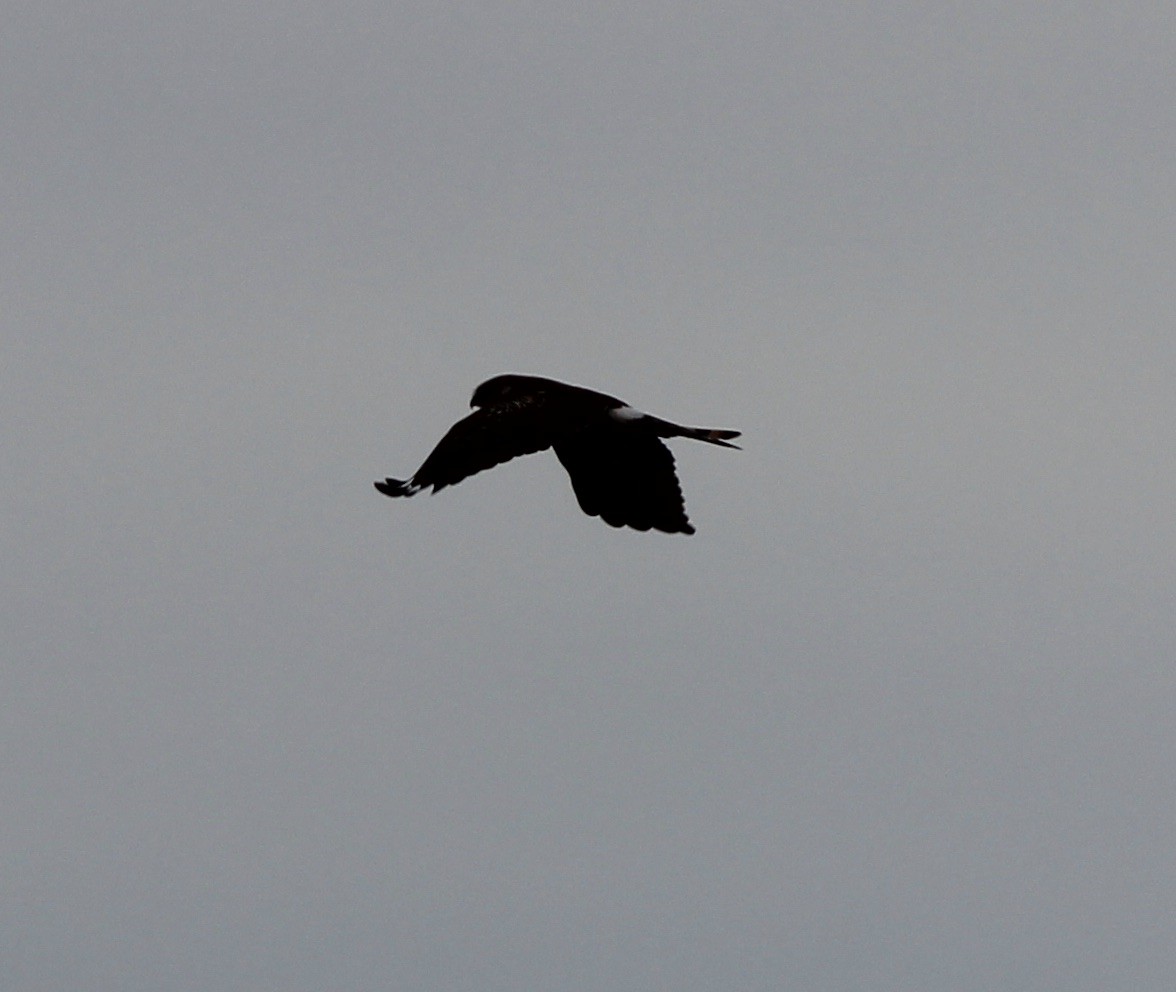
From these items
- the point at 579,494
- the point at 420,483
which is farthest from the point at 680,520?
the point at 420,483

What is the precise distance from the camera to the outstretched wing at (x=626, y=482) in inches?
1072

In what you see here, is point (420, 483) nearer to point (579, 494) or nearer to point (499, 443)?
point (499, 443)

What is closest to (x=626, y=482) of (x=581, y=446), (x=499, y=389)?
(x=581, y=446)

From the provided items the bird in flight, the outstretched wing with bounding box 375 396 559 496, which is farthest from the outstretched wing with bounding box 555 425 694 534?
the outstretched wing with bounding box 375 396 559 496

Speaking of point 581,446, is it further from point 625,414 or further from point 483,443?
point 483,443

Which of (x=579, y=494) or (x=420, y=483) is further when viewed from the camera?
(x=579, y=494)

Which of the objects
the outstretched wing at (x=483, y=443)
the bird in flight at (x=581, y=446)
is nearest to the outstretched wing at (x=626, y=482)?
the bird in flight at (x=581, y=446)

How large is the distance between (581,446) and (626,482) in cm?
65

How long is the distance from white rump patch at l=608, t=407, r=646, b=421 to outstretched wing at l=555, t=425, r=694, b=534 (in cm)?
52

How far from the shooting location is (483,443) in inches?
1013

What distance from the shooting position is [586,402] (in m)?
26.7

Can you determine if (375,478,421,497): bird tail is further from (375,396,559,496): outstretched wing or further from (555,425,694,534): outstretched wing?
(555,425,694,534): outstretched wing

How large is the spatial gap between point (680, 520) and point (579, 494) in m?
1.17

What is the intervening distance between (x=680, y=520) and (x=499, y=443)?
8.41 feet
